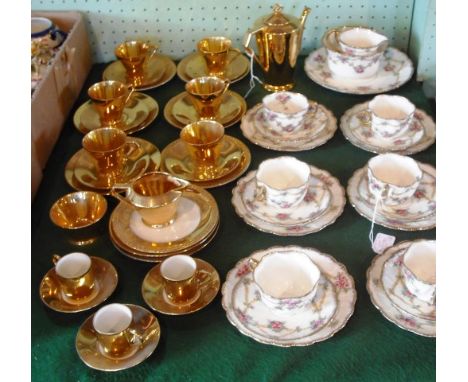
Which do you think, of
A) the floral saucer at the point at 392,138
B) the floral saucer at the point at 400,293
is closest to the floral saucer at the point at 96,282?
the floral saucer at the point at 400,293

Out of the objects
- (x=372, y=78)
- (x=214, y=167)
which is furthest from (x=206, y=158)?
(x=372, y=78)

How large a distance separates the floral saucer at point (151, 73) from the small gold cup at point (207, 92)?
16 centimetres

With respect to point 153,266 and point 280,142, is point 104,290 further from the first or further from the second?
point 280,142

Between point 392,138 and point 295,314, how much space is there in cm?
46

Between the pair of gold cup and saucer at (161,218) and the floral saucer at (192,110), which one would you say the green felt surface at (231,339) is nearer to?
the pair of gold cup and saucer at (161,218)

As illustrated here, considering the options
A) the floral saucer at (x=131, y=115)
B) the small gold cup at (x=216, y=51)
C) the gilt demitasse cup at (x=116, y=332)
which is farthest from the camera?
the small gold cup at (x=216, y=51)

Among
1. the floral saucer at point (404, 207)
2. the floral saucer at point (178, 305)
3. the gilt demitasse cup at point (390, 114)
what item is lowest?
the floral saucer at point (178, 305)

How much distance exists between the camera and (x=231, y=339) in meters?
0.80

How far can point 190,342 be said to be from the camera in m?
0.80

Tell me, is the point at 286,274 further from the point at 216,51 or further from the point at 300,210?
the point at 216,51

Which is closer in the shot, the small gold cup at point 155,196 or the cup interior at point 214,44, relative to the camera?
the small gold cup at point 155,196

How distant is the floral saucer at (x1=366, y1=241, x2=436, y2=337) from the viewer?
0.78m

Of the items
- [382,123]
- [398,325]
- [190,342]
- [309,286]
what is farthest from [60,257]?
[382,123]

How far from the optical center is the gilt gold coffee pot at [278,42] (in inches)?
47.2
